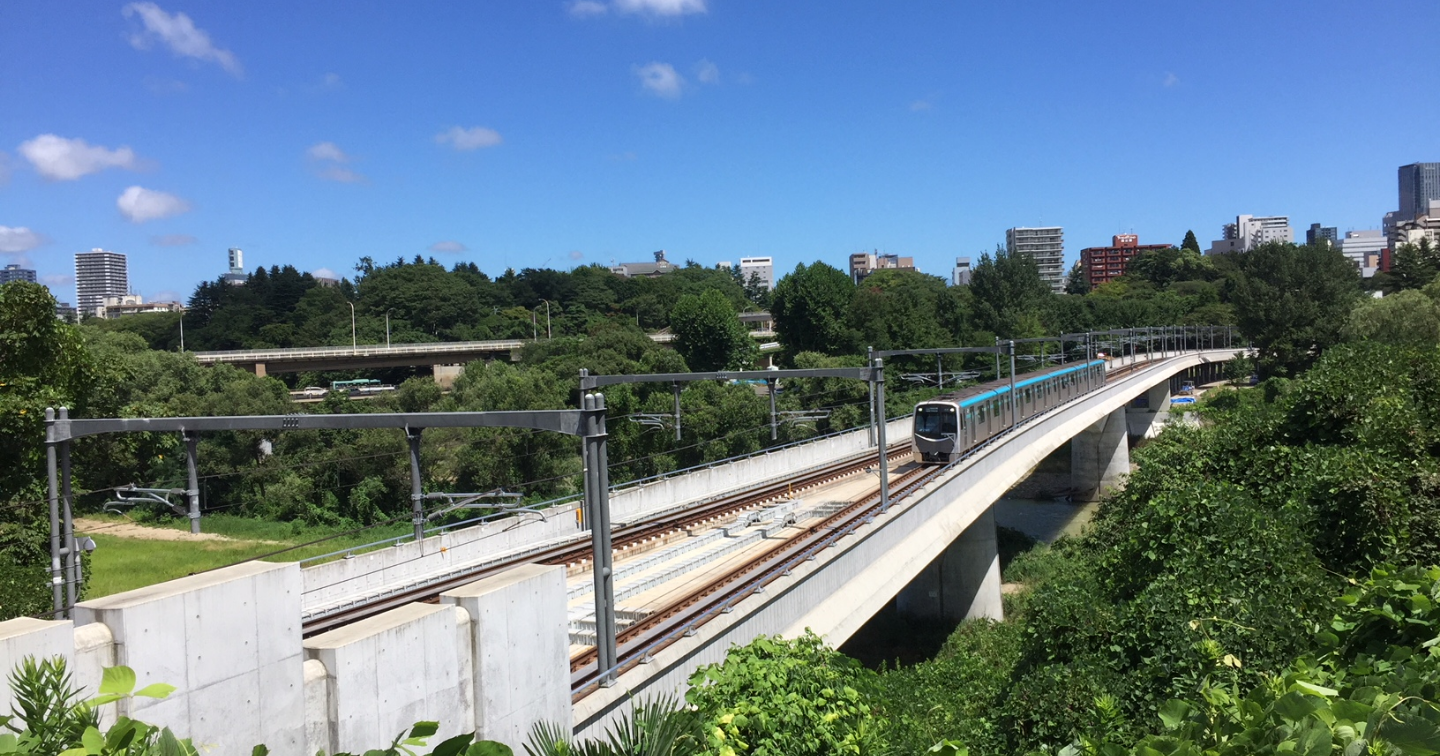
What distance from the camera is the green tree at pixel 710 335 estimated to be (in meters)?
73.2

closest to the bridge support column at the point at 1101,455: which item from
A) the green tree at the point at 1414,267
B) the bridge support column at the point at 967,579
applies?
the bridge support column at the point at 967,579

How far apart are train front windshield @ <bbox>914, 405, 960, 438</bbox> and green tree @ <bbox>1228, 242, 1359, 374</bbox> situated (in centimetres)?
5105

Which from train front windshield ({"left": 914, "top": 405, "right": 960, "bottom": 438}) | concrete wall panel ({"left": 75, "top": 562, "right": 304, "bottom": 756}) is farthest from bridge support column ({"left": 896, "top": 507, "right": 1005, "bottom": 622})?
concrete wall panel ({"left": 75, "top": 562, "right": 304, "bottom": 756})

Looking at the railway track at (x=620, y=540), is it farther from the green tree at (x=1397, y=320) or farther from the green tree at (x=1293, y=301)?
the green tree at (x=1293, y=301)

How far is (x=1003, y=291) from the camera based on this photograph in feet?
290

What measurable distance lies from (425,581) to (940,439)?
58.4 feet

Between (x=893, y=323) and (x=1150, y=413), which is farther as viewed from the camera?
(x=893, y=323)

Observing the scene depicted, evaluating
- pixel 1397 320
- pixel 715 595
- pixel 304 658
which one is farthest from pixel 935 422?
pixel 1397 320

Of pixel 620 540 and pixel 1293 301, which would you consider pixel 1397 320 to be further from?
pixel 620 540

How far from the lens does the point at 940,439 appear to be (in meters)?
31.0

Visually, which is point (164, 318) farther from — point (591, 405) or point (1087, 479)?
point (591, 405)

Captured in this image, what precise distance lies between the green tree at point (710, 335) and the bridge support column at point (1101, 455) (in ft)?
85.8

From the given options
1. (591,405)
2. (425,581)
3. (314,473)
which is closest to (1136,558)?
(591,405)

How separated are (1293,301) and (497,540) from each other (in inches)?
2778
